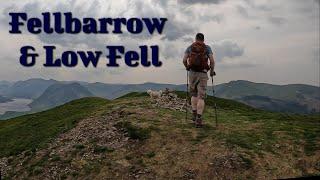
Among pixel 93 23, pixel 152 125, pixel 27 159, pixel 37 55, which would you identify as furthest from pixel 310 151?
pixel 37 55

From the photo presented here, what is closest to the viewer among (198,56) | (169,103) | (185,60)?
(198,56)

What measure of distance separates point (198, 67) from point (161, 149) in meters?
4.96

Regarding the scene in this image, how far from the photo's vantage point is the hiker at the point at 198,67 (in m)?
22.4

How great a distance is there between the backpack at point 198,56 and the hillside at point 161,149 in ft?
12.5

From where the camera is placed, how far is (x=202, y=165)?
19.0m

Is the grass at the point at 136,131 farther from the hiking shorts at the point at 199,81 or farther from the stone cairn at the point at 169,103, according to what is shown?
the stone cairn at the point at 169,103

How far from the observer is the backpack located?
2228 cm

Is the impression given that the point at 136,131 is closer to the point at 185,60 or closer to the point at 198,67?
the point at 185,60

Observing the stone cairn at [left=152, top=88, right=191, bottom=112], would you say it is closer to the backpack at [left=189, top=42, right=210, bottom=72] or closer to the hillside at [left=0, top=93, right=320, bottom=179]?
the hillside at [left=0, top=93, right=320, bottom=179]

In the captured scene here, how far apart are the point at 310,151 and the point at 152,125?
902 cm

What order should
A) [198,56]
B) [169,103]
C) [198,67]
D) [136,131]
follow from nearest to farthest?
[198,56] → [198,67] → [136,131] → [169,103]

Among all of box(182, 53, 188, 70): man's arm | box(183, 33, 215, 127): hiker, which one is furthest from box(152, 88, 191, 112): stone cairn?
box(182, 53, 188, 70): man's arm

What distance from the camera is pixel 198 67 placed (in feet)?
74.3

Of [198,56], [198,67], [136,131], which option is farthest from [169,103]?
[198,56]
